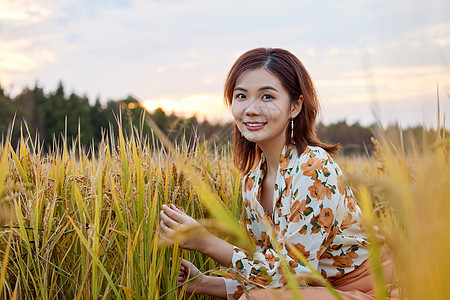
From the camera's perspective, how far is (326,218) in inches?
67.5

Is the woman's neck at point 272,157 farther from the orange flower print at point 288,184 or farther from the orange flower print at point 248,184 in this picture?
the orange flower print at point 288,184

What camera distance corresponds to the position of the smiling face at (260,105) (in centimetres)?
196

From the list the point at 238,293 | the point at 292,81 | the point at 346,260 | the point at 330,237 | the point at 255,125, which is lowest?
the point at 238,293

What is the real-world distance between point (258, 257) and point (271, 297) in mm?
151

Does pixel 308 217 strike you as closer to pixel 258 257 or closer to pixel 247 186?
pixel 258 257

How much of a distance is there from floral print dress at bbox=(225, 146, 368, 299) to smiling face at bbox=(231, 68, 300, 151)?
161 millimetres

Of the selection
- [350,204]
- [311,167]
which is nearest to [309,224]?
[311,167]

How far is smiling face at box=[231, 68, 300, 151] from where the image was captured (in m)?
1.96

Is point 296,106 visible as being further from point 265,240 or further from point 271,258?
point 271,258

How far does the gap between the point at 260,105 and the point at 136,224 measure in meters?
0.79

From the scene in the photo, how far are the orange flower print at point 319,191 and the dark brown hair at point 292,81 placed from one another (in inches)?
11.0

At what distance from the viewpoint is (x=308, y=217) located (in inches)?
66.9

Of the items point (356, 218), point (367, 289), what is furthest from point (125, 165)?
point (367, 289)

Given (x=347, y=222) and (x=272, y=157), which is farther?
(x=272, y=157)
